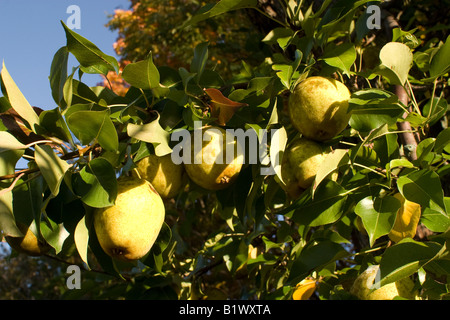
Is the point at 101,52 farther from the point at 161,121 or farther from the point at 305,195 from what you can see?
the point at 305,195

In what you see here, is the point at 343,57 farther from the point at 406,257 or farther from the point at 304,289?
the point at 304,289

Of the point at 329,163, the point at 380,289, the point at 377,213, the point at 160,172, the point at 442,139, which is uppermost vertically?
the point at 160,172

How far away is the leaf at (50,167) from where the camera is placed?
1230 millimetres

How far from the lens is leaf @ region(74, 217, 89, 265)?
142 centimetres

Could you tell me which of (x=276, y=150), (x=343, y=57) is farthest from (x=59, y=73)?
(x=343, y=57)

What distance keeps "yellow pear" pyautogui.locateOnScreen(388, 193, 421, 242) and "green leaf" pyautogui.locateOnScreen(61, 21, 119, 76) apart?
107cm

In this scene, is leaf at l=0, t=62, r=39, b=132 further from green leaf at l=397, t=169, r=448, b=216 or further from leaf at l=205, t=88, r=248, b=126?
green leaf at l=397, t=169, r=448, b=216

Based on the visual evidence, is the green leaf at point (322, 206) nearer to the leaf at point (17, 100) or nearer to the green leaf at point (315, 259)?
the green leaf at point (315, 259)

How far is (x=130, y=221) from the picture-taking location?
4.59ft

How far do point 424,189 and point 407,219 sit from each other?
0.22m

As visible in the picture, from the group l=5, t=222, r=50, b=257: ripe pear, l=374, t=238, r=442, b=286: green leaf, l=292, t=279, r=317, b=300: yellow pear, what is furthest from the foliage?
l=292, t=279, r=317, b=300: yellow pear

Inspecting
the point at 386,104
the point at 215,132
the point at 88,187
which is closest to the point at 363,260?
the point at 386,104

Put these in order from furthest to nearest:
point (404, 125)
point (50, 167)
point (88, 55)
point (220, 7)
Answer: point (404, 125) → point (220, 7) → point (88, 55) → point (50, 167)

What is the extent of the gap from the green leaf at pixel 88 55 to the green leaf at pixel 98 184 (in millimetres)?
316
